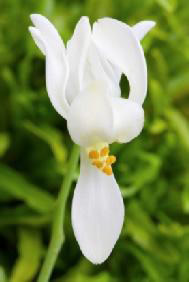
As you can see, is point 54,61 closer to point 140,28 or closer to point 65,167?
point 140,28

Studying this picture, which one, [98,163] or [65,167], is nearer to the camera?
[98,163]

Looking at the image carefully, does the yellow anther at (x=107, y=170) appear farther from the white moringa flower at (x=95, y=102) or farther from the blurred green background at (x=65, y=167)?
the blurred green background at (x=65, y=167)

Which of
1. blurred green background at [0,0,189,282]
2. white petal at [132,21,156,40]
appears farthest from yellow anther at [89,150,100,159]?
blurred green background at [0,0,189,282]

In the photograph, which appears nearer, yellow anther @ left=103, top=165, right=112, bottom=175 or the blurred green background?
yellow anther @ left=103, top=165, right=112, bottom=175

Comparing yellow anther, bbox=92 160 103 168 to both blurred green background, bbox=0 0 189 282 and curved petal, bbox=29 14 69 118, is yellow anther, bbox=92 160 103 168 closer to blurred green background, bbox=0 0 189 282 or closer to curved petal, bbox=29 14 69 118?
curved petal, bbox=29 14 69 118

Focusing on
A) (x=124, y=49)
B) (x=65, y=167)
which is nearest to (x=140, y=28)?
(x=124, y=49)

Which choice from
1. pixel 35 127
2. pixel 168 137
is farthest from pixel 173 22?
pixel 35 127

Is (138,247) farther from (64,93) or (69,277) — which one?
(64,93)
